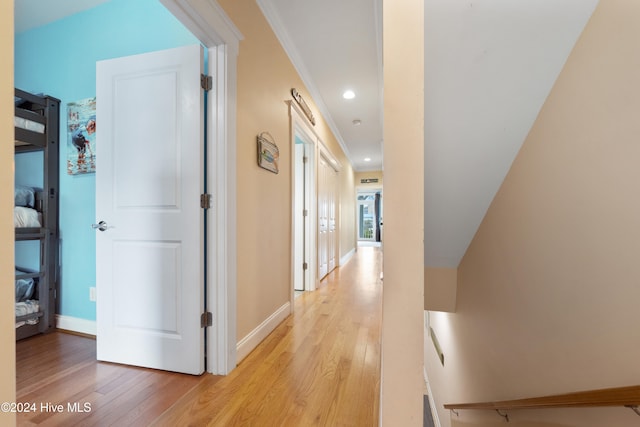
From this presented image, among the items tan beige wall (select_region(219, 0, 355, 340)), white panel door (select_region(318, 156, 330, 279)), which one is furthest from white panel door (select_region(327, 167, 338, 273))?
tan beige wall (select_region(219, 0, 355, 340))

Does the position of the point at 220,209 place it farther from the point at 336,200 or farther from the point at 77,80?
the point at 336,200

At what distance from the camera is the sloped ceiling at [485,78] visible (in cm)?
95

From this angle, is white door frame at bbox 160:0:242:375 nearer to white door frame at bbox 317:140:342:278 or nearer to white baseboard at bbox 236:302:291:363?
white baseboard at bbox 236:302:291:363

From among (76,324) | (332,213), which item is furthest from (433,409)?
(76,324)

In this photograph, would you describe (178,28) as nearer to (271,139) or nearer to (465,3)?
(271,139)

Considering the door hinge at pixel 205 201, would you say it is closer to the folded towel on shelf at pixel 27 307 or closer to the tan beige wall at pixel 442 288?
the folded towel on shelf at pixel 27 307

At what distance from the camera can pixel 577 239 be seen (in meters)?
0.95

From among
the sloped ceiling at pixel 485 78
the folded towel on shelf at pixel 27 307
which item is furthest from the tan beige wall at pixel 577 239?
the folded towel on shelf at pixel 27 307

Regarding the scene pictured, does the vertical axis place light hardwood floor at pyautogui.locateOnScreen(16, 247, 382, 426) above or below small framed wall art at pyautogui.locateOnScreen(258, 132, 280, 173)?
below

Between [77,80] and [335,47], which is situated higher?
[335,47]

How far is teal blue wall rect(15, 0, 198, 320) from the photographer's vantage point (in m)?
2.04

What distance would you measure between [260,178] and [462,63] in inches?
59.0

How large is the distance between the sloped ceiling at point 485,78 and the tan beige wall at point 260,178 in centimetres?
123
